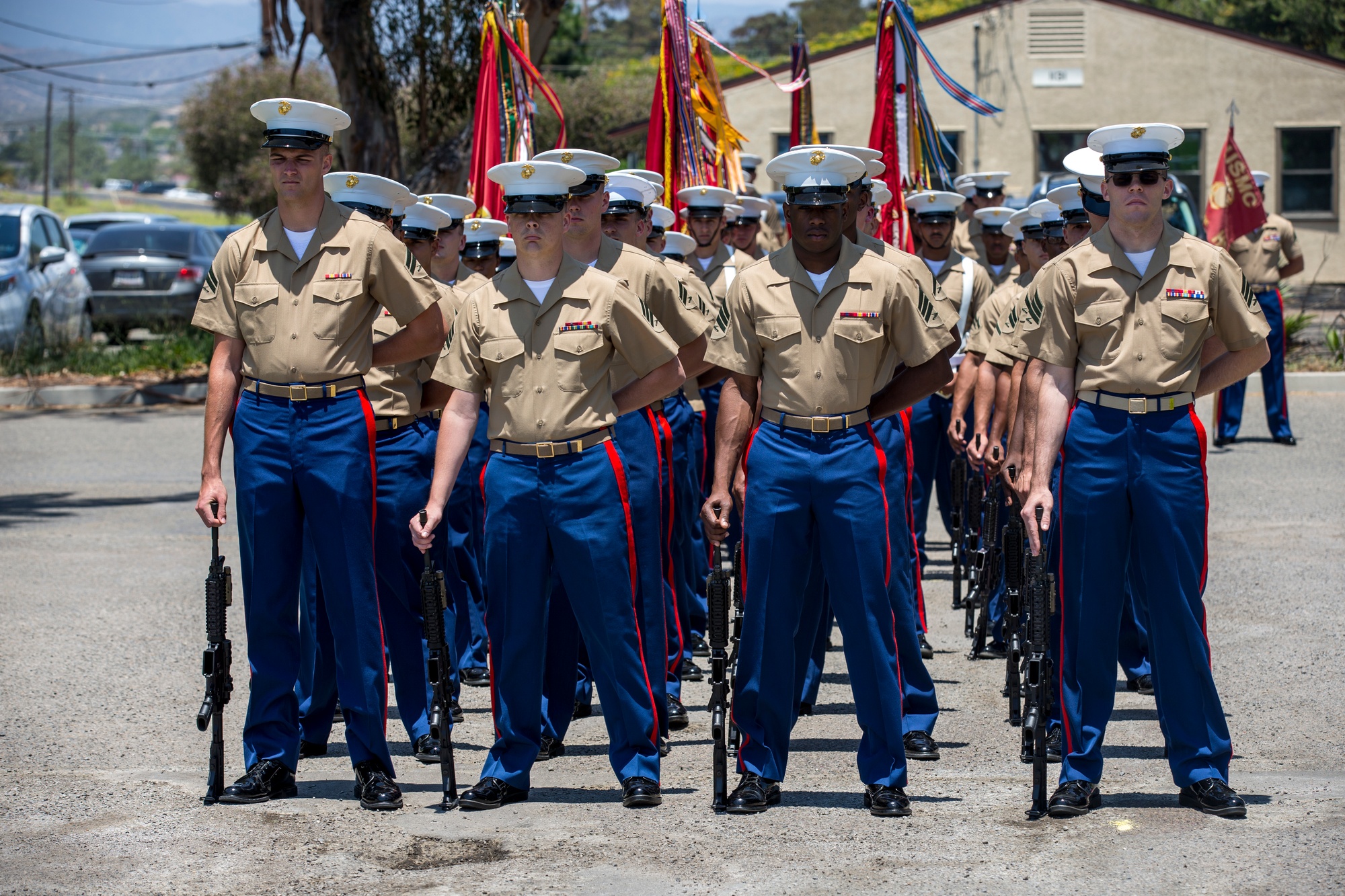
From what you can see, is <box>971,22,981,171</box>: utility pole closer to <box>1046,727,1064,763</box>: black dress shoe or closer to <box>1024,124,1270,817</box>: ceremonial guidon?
<box>1046,727,1064,763</box>: black dress shoe

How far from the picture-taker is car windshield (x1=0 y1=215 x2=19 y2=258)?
63.4 ft

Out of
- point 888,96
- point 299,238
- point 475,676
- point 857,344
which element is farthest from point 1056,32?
point 299,238

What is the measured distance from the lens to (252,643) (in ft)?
19.6

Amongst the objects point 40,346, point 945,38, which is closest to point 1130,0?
point 945,38

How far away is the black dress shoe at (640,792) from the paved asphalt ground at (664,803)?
0.15 feet

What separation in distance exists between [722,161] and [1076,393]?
6224 millimetres

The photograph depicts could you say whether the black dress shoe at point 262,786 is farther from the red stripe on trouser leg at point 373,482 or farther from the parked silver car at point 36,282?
the parked silver car at point 36,282

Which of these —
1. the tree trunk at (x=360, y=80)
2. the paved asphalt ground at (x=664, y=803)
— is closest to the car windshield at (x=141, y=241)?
the tree trunk at (x=360, y=80)

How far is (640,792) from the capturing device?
5840mm

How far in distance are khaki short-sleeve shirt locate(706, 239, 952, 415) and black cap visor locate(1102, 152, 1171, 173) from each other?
0.78 metres

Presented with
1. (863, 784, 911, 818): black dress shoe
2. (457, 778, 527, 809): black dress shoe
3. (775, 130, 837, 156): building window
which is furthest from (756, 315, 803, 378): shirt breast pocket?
(775, 130, 837, 156): building window

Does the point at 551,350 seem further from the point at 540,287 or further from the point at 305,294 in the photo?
the point at 305,294

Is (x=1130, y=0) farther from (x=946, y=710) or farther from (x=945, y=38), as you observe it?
(x=946, y=710)

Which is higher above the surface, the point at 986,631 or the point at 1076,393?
the point at 1076,393
